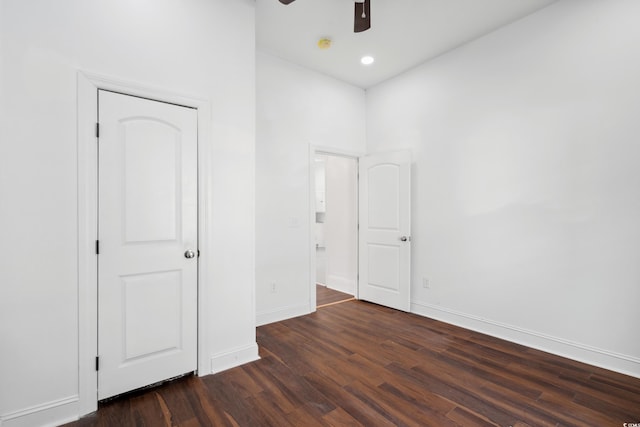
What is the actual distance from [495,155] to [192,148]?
9.77 feet

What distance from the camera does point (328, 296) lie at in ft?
15.4

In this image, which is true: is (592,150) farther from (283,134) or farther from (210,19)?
(210,19)

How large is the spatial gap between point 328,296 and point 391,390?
2.53m

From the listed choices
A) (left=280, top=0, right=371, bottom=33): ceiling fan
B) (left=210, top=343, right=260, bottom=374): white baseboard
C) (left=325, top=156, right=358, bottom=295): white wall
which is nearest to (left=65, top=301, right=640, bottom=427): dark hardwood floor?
(left=210, top=343, right=260, bottom=374): white baseboard

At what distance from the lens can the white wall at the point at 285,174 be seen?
11.7 ft

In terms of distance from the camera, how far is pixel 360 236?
450 centimetres

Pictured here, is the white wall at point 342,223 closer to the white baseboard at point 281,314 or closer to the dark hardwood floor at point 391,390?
the white baseboard at point 281,314

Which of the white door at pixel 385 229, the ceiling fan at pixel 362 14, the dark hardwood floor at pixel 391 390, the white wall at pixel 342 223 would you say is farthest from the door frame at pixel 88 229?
the white wall at pixel 342 223

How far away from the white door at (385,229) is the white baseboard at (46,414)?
3323 millimetres

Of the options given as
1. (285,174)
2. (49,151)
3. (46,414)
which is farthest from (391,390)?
(49,151)

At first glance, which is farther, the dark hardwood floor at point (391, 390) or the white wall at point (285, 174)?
the white wall at point (285, 174)

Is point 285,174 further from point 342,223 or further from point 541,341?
point 541,341

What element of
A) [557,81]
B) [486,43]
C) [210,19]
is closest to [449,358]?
[557,81]

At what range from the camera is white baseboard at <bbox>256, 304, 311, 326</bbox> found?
11.5 ft
